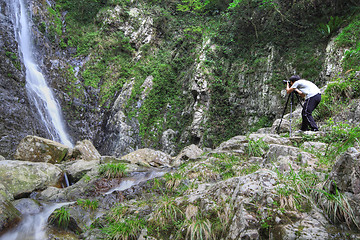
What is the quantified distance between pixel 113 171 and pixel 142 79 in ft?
33.1

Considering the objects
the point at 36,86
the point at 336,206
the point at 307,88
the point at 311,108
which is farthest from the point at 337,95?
the point at 36,86

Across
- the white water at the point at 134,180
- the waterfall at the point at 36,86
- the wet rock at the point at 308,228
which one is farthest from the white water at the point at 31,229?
the waterfall at the point at 36,86

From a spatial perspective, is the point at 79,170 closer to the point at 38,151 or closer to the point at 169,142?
the point at 38,151

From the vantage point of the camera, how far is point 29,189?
18.9 ft

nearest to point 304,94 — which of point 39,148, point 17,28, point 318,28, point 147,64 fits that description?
point 318,28

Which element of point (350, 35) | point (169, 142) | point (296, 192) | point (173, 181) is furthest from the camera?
point (169, 142)

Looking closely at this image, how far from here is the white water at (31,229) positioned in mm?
3793

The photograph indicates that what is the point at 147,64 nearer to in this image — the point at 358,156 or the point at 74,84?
the point at 74,84

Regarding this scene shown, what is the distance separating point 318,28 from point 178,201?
466 inches

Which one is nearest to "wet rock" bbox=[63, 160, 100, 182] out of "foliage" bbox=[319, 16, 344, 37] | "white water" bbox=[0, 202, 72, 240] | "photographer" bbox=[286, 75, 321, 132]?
"white water" bbox=[0, 202, 72, 240]

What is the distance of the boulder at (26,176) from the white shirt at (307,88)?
7.84 metres

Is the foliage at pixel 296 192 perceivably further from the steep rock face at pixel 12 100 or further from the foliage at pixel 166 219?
the steep rock face at pixel 12 100

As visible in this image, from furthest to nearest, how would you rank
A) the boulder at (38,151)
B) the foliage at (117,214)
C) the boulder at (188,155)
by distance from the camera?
the boulder at (188,155), the boulder at (38,151), the foliage at (117,214)

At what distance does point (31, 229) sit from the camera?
4.02 metres
